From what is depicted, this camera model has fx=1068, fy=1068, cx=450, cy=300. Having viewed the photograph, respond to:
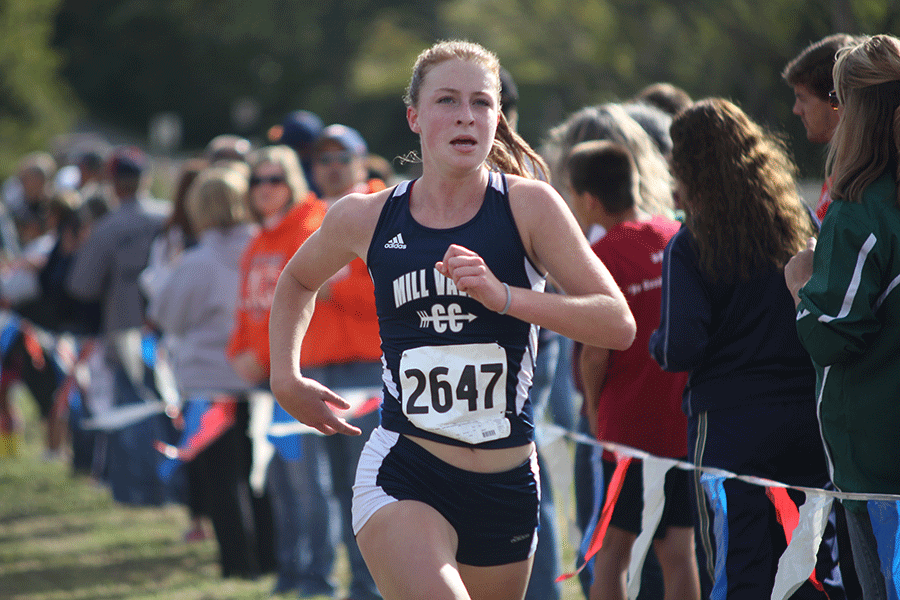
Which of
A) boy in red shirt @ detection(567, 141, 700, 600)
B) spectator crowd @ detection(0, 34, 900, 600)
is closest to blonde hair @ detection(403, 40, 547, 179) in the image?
spectator crowd @ detection(0, 34, 900, 600)

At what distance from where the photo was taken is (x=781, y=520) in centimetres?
328

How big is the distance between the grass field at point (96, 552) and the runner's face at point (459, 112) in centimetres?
304

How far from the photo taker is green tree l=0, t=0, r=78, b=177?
88.8 feet

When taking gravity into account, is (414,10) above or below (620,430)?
above

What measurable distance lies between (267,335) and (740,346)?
2978mm

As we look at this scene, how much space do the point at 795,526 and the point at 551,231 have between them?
1.19 meters

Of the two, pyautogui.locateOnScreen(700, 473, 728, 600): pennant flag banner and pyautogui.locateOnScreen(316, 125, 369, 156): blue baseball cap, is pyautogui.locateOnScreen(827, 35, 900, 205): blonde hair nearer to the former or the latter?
pyautogui.locateOnScreen(700, 473, 728, 600): pennant flag banner

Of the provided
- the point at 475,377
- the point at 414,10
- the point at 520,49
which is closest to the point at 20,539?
the point at 475,377

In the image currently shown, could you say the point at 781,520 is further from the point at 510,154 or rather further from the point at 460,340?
the point at 510,154

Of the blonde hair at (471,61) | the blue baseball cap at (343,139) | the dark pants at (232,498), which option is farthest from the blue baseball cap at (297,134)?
the blonde hair at (471,61)

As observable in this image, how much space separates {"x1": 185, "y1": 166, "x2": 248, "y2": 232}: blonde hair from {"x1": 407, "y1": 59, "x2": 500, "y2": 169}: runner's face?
3495 millimetres

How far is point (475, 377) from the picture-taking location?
301 cm

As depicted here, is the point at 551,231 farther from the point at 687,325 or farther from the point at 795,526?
the point at 795,526

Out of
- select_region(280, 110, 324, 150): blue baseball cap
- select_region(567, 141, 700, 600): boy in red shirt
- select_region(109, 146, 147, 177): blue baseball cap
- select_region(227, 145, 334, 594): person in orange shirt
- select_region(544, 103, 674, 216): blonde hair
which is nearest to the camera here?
select_region(567, 141, 700, 600): boy in red shirt
